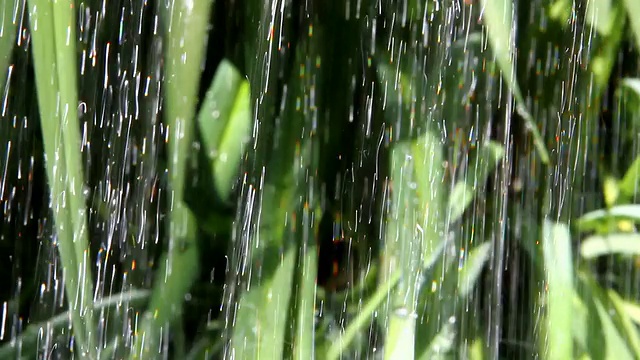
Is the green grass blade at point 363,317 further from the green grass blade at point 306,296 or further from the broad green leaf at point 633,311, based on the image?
the broad green leaf at point 633,311

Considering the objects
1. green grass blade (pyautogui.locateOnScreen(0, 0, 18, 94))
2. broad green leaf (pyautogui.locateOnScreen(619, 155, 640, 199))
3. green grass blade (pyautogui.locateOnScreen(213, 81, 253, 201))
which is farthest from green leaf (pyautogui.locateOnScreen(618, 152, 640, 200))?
green grass blade (pyautogui.locateOnScreen(0, 0, 18, 94))

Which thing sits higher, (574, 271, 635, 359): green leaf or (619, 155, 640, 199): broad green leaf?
(619, 155, 640, 199): broad green leaf

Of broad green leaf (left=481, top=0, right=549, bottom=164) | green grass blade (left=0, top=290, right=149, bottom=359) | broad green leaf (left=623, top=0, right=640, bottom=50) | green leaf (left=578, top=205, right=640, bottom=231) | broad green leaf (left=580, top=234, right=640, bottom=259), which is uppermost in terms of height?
broad green leaf (left=623, top=0, right=640, bottom=50)

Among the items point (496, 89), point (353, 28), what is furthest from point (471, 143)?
point (353, 28)

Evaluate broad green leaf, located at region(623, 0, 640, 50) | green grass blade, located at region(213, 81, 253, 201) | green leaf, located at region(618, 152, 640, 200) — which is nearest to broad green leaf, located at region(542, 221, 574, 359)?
green leaf, located at region(618, 152, 640, 200)

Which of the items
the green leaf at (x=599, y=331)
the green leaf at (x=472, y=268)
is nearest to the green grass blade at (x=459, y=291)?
the green leaf at (x=472, y=268)

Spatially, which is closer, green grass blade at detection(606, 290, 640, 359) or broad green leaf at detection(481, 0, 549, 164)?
broad green leaf at detection(481, 0, 549, 164)

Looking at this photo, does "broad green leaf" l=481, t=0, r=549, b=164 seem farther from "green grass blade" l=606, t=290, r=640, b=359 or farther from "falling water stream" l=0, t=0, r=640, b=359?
"green grass blade" l=606, t=290, r=640, b=359
